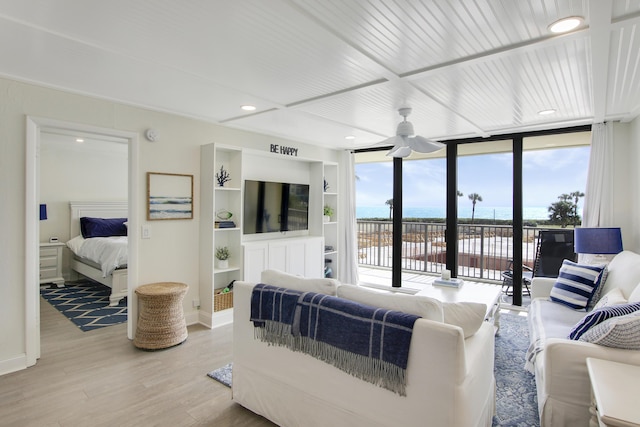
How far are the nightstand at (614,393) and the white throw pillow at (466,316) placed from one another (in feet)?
1.68

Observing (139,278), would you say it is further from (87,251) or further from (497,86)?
(497,86)

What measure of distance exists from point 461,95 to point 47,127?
140 inches

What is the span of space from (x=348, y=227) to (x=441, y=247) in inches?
61.4

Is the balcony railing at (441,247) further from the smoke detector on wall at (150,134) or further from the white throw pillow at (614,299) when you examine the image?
the smoke detector on wall at (150,134)

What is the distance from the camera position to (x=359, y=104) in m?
3.22

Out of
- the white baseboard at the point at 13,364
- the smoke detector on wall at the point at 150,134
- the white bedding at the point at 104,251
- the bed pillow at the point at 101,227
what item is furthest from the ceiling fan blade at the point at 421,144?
the bed pillow at the point at 101,227

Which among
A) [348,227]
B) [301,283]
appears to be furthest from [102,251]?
[301,283]

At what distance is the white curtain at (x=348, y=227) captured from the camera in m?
5.81

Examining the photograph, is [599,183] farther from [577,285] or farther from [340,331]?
[340,331]

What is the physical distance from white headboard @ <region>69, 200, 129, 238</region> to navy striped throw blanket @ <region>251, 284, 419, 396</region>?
4.81 metres

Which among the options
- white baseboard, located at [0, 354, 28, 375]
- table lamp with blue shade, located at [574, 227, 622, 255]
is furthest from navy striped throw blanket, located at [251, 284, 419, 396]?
table lamp with blue shade, located at [574, 227, 622, 255]

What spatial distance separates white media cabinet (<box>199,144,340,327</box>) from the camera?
13.0ft

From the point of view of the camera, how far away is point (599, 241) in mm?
3393

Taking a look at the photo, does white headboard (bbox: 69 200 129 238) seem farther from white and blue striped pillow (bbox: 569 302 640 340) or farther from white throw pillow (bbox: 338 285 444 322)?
white and blue striped pillow (bbox: 569 302 640 340)
